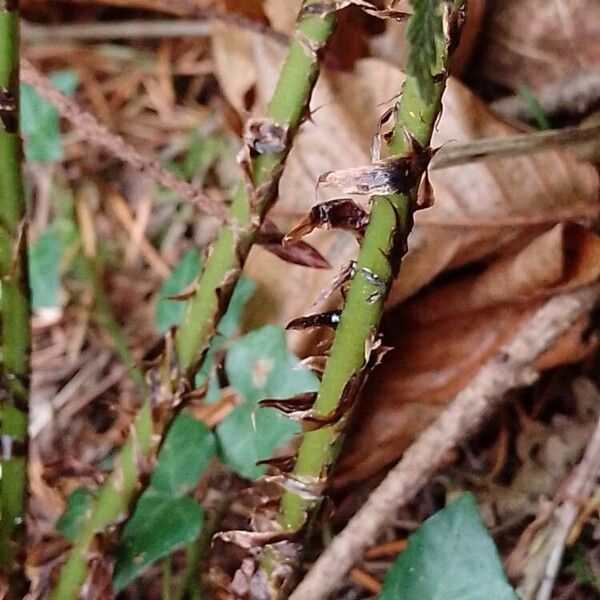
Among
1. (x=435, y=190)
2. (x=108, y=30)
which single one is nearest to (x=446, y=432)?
(x=435, y=190)

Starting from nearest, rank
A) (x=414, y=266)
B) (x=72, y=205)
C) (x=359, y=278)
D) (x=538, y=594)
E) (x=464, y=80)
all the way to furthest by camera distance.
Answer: (x=359, y=278)
(x=538, y=594)
(x=414, y=266)
(x=464, y=80)
(x=72, y=205)

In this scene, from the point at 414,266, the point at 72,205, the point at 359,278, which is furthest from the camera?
the point at 72,205

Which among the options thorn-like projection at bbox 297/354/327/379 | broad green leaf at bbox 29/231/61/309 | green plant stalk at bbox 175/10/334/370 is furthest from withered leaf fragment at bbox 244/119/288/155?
broad green leaf at bbox 29/231/61/309

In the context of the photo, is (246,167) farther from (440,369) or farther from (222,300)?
(440,369)

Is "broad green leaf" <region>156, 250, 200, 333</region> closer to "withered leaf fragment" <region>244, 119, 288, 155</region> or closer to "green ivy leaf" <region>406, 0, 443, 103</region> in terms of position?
"withered leaf fragment" <region>244, 119, 288, 155</region>

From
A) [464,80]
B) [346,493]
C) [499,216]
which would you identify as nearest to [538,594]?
[346,493]

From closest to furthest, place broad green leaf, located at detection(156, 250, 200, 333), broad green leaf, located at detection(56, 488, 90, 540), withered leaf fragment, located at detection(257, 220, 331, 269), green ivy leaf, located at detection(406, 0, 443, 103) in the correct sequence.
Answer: green ivy leaf, located at detection(406, 0, 443, 103), withered leaf fragment, located at detection(257, 220, 331, 269), broad green leaf, located at detection(56, 488, 90, 540), broad green leaf, located at detection(156, 250, 200, 333)

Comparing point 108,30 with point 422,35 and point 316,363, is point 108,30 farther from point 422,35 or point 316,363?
point 422,35
